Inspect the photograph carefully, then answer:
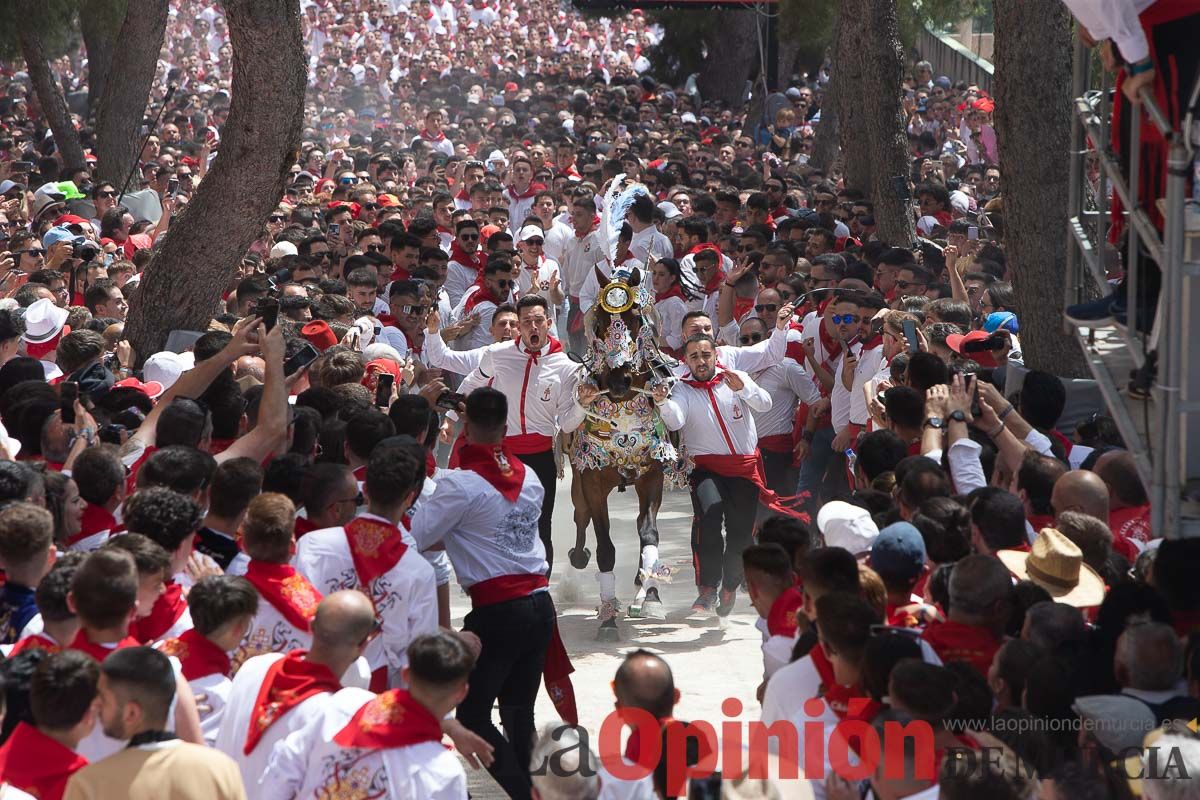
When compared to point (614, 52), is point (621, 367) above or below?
below

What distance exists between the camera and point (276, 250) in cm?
1336

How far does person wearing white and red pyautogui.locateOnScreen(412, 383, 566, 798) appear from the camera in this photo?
6.30 m

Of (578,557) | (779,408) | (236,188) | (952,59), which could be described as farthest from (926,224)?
(952,59)

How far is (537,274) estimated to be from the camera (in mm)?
13062

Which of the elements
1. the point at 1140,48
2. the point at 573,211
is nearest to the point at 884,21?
the point at 573,211

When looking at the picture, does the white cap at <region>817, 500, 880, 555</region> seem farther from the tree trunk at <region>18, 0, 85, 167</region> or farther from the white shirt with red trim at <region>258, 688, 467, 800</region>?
the tree trunk at <region>18, 0, 85, 167</region>

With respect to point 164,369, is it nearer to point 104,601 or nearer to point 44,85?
point 104,601

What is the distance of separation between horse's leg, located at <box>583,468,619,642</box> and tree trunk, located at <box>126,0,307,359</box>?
2.94 metres

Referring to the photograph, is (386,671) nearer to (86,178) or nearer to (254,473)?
(254,473)

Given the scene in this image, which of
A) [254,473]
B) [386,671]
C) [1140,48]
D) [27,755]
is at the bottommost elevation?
[386,671]

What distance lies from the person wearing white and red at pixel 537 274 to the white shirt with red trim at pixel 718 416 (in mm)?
3810

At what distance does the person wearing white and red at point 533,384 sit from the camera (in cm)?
936

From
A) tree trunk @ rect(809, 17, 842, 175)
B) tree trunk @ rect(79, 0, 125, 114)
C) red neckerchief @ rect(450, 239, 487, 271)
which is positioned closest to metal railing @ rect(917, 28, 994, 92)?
tree trunk @ rect(809, 17, 842, 175)

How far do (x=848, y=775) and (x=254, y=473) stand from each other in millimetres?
2422
